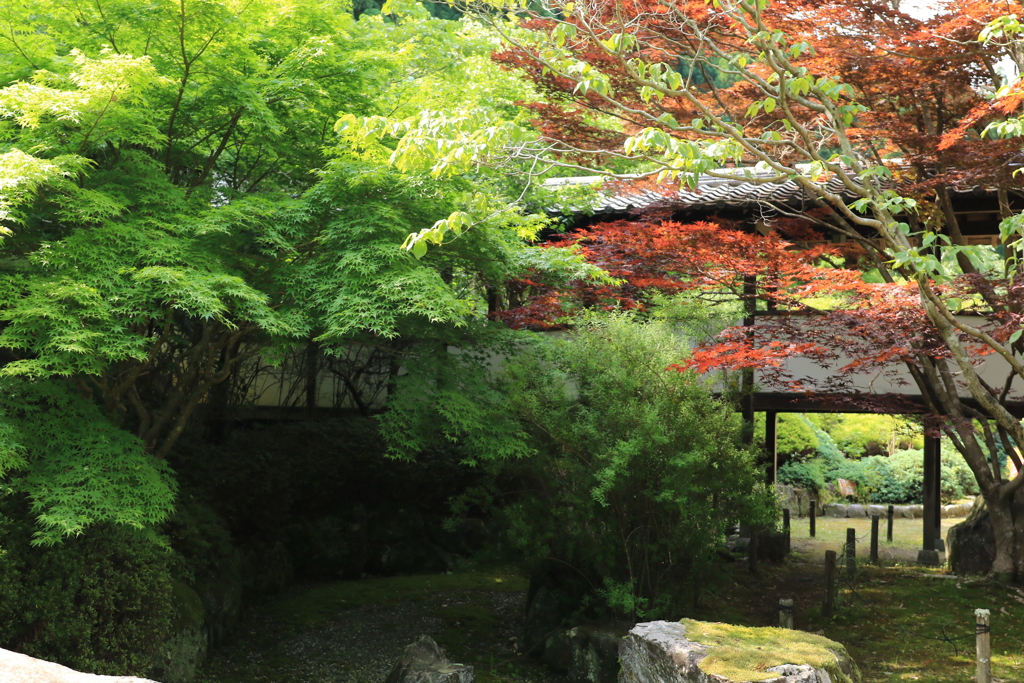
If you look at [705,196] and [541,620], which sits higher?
A: [705,196]

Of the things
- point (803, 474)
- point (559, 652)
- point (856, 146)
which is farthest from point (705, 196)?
point (803, 474)

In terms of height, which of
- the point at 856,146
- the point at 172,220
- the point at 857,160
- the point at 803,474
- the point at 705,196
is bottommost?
the point at 803,474

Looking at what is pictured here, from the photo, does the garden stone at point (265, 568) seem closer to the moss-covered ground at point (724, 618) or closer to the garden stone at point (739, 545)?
the moss-covered ground at point (724, 618)

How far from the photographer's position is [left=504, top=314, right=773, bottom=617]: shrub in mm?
7652

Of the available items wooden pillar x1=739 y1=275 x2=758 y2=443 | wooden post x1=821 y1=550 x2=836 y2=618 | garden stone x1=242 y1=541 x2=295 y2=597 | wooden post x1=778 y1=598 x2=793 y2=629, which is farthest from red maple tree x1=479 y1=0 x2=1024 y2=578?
garden stone x1=242 y1=541 x2=295 y2=597

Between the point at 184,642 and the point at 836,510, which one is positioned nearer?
the point at 184,642

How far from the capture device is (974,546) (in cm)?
1066

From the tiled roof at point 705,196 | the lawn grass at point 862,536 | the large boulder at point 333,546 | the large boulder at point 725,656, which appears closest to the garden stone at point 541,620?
the large boulder at point 725,656

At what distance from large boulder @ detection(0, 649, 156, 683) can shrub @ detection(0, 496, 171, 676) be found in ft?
10.4

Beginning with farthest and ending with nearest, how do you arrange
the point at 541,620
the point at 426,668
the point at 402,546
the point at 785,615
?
1. the point at 402,546
2. the point at 541,620
3. the point at 785,615
4. the point at 426,668

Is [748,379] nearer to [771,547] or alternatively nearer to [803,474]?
[771,547]

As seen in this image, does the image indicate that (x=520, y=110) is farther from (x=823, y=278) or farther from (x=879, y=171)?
(x=879, y=171)

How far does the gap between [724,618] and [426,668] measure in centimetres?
380

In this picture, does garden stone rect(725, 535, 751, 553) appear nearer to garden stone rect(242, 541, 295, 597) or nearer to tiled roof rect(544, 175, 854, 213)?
tiled roof rect(544, 175, 854, 213)
